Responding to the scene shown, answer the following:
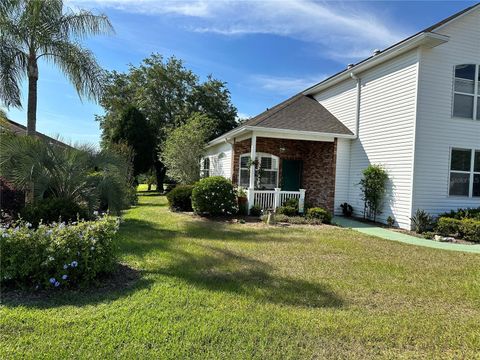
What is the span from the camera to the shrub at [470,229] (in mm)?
9164

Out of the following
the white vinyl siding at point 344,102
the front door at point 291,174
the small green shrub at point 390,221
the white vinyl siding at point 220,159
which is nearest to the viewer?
the small green shrub at point 390,221

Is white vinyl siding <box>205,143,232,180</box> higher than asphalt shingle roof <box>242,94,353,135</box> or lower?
lower

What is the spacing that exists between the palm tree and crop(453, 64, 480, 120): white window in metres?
11.5

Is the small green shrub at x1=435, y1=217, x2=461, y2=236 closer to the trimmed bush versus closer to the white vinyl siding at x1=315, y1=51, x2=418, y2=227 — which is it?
the white vinyl siding at x1=315, y1=51, x2=418, y2=227

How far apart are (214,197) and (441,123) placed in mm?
8074

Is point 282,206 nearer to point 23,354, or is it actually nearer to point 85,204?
point 85,204

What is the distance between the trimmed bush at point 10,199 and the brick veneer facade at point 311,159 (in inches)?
334

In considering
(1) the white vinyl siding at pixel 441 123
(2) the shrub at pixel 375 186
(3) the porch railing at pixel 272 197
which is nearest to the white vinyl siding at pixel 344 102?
(2) the shrub at pixel 375 186

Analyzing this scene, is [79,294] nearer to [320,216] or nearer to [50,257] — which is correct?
[50,257]

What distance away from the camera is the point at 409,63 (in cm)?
1086

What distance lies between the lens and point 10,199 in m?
9.05

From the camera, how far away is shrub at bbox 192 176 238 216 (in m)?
12.0

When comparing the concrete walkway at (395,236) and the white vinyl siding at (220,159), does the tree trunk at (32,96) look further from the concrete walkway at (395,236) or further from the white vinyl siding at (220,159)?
the concrete walkway at (395,236)

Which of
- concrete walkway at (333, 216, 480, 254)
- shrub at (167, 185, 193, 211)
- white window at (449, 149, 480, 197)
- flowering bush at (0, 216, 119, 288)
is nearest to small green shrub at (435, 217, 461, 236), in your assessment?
concrete walkway at (333, 216, 480, 254)
